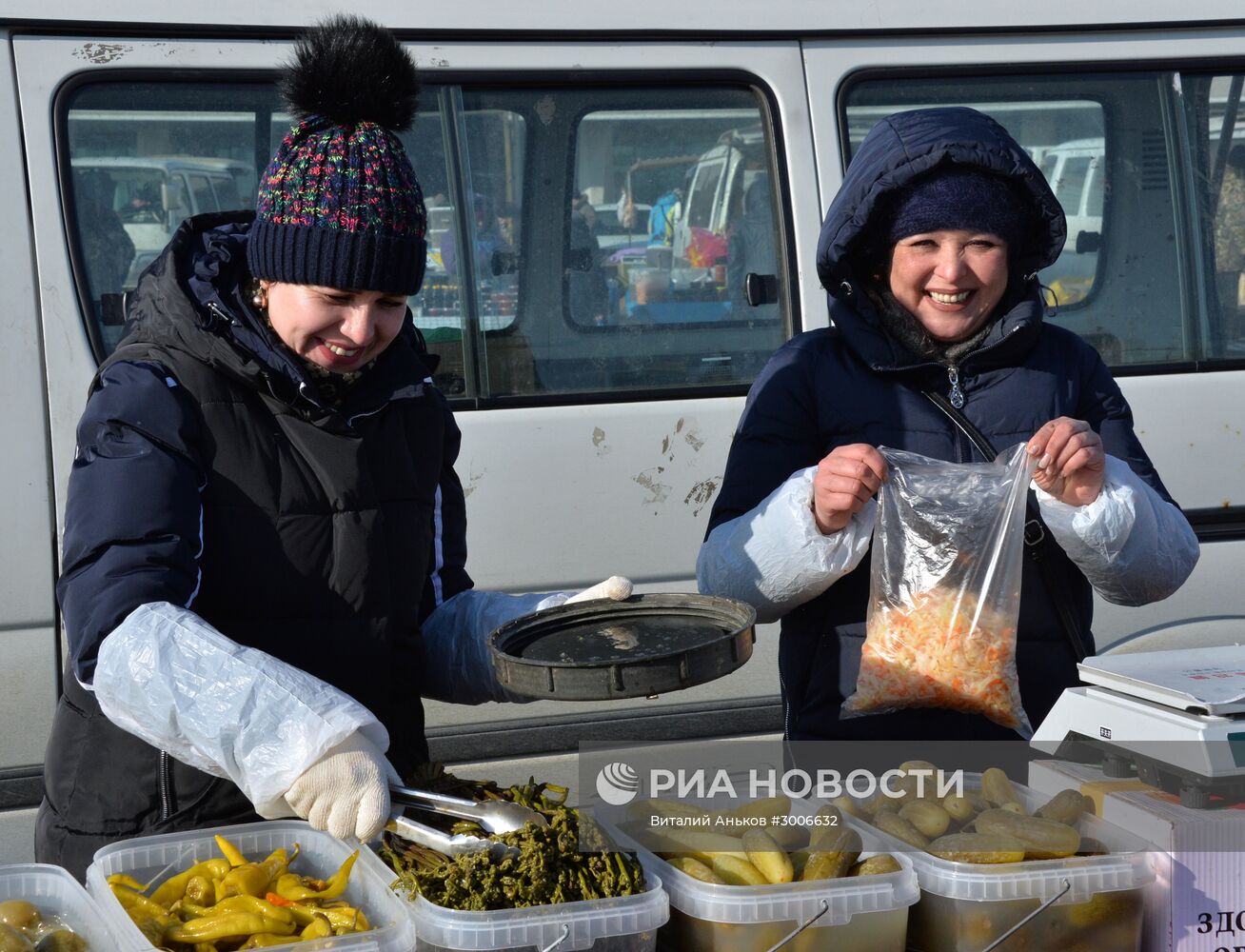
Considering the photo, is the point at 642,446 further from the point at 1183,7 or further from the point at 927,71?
the point at 1183,7

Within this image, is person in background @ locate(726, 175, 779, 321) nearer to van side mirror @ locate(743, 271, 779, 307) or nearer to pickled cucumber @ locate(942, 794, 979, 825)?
van side mirror @ locate(743, 271, 779, 307)

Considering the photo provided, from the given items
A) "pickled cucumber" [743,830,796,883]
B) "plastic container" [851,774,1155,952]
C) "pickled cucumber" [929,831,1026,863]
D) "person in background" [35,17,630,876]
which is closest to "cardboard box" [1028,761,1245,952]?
"plastic container" [851,774,1155,952]

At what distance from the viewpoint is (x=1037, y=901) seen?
1684 mm

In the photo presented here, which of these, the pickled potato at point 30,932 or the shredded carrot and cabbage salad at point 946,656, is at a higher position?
the shredded carrot and cabbage salad at point 946,656

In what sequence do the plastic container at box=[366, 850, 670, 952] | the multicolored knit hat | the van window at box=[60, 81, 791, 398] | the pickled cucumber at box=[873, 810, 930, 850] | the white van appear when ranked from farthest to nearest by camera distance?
the van window at box=[60, 81, 791, 398], the white van, the multicolored knit hat, the pickled cucumber at box=[873, 810, 930, 850], the plastic container at box=[366, 850, 670, 952]

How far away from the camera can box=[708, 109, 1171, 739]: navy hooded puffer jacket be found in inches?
93.2

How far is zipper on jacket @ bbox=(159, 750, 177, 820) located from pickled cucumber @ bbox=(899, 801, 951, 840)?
1026mm

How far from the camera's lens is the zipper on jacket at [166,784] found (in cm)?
199

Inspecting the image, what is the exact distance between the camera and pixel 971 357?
2396mm

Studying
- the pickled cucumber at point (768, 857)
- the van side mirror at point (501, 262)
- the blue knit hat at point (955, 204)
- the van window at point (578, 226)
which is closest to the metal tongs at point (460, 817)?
the pickled cucumber at point (768, 857)

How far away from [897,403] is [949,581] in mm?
332

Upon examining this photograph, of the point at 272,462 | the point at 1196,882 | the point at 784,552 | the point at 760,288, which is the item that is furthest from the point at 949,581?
the point at 760,288

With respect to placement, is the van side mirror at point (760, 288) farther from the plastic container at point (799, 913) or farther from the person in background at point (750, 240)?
the plastic container at point (799, 913)

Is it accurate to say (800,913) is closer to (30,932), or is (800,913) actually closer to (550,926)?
(550,926)
